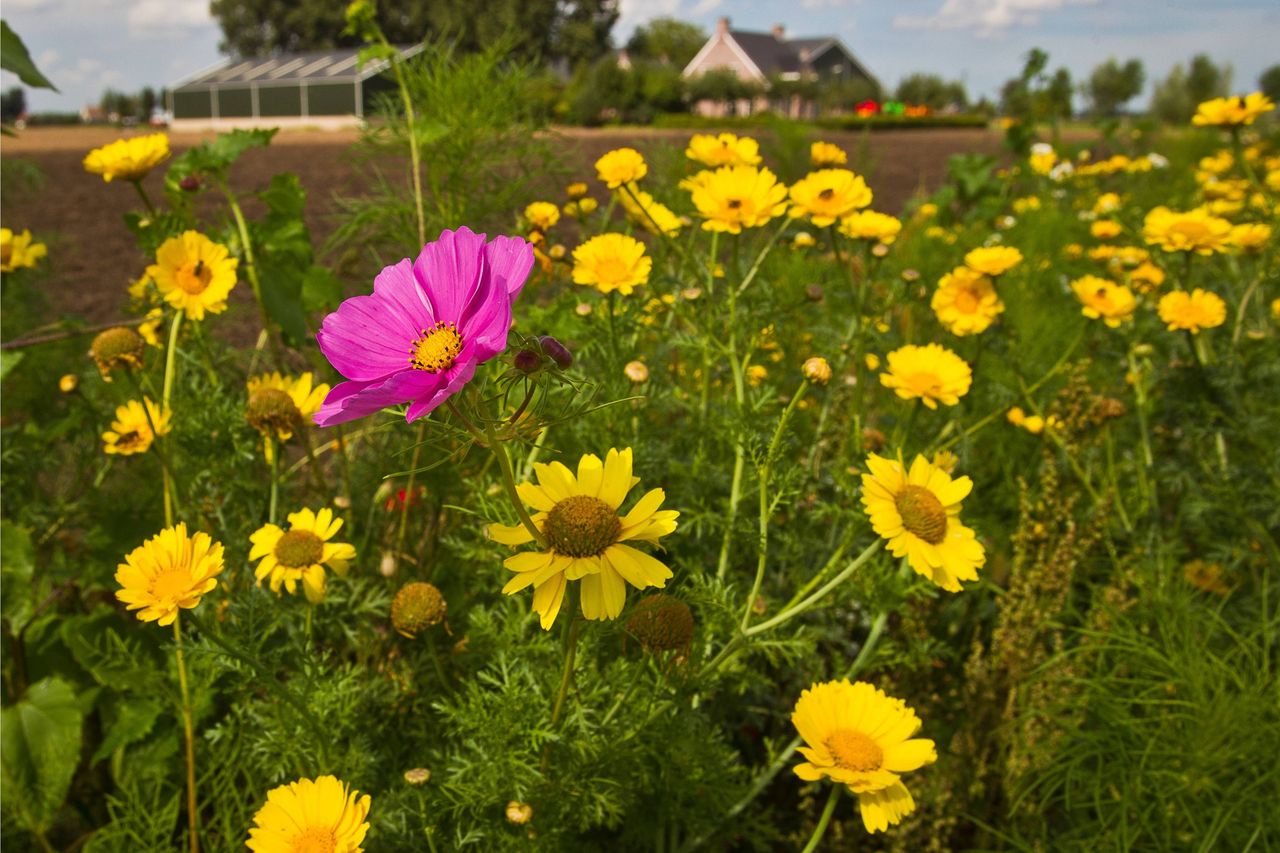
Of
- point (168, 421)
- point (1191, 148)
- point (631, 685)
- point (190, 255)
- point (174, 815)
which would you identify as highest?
point (1191, 148)

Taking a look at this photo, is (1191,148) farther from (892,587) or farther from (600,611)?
(600,611)

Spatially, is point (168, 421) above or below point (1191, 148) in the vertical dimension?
below

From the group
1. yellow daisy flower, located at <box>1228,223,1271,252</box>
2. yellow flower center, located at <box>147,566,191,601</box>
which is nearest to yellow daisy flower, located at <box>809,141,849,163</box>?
yellow daisy flower, located at <box>1228,223,1271,252</box>

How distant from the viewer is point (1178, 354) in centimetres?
206

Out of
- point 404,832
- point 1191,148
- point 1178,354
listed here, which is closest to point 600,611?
point 404,832

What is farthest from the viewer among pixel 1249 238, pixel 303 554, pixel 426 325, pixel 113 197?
pixel 113 197

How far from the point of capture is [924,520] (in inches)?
35.8

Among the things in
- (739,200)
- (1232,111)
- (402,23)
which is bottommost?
(739,200)

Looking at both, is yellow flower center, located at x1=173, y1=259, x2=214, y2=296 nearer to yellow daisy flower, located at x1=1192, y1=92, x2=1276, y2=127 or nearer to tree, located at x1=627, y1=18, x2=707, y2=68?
yellow daisy flower, located at x1=1192, y1=92, x2=1276, y2=127

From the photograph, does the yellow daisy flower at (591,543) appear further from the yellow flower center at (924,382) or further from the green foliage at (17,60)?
the green foliage at (17,60)

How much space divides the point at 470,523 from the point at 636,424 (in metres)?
0.31

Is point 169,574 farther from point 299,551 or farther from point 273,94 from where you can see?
point 273,94

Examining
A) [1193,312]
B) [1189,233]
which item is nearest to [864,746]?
[1193,312]

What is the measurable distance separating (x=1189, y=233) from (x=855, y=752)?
63.4 inches
